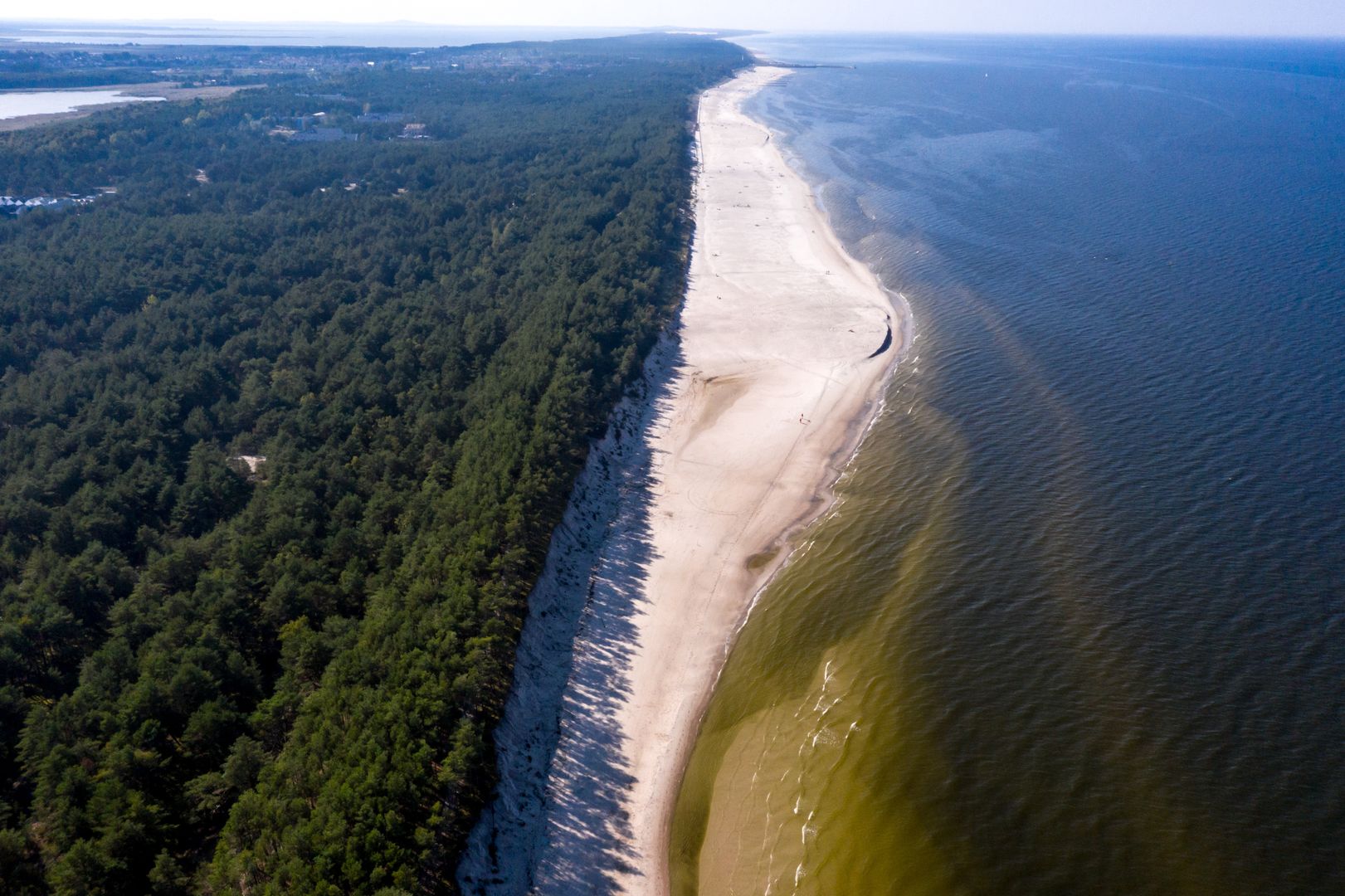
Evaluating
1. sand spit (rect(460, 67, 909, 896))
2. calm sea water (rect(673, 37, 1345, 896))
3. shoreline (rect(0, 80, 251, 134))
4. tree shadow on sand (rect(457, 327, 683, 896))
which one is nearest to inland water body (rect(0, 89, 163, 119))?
shoreline (rect(0, 80, 251, 134))

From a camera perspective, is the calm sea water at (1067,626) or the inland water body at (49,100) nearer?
the calm sea water at (1067,626)

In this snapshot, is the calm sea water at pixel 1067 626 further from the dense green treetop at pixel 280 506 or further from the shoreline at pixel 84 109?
the shoreline at pixel 84 109

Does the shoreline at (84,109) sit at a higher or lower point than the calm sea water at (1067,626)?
higher

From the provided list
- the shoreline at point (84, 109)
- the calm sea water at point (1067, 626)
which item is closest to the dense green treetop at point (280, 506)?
the calm sea water at point (1067, 626)

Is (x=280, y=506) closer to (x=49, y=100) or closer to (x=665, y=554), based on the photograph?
(x=665, y=554)

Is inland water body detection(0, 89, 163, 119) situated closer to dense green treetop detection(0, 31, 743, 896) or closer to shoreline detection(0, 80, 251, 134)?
shoreline detection(0, 80, 251, 134)

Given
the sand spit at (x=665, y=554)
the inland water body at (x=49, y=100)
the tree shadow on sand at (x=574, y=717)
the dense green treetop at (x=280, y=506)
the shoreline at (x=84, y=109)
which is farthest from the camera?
the inland water body at (x=49, y=100)

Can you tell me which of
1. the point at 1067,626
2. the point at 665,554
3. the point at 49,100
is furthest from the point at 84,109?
the point at 1067,626

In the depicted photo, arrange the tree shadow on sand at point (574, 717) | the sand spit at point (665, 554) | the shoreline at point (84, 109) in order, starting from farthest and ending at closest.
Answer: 1. the shoreline at point (84, 109)
2. the sand spit at point (665, 554)
3. the tree shadow on sand at point (574, 717)
